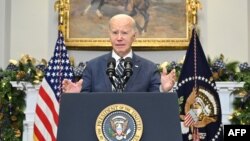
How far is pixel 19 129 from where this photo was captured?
22.3ft

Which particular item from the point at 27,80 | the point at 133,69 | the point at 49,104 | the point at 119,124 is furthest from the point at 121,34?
the point at 27,80

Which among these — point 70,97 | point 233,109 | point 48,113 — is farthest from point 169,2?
point 70,97

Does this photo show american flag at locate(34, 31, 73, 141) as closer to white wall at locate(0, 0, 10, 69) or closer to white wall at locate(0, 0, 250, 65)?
white wall at locate(0, 0, 250, 65)

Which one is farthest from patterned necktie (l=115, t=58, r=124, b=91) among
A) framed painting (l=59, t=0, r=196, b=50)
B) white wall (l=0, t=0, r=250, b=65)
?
white wall (l=0, t=0, r=250, b=65)

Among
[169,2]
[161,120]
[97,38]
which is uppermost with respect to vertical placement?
[169,2]

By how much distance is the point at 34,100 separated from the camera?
6.82 metres

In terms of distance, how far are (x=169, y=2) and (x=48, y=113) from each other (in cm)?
260

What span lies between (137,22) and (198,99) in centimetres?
165

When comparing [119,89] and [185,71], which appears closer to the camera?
[119,89]

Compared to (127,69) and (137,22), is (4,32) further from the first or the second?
(127,69)

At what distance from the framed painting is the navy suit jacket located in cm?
399

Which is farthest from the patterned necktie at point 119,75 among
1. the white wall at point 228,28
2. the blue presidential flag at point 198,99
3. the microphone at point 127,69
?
the white wall at point 228,28

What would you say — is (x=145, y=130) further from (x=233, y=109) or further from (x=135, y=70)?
(x=233, y=109)

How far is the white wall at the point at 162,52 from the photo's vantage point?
729cm
